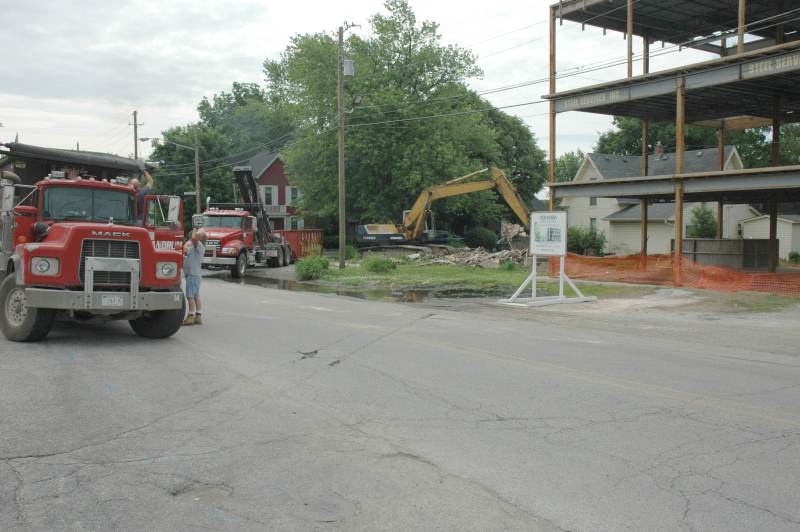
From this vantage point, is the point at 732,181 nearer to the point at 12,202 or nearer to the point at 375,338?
the point at 375,338

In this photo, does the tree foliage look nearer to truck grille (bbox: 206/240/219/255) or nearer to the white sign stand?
truck grille (bbox: 206/240/219/255)

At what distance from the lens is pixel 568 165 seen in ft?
334

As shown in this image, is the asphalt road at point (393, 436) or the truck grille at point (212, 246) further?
the truck grille at point (212, 246)

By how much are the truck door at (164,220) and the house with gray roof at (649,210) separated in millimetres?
38344

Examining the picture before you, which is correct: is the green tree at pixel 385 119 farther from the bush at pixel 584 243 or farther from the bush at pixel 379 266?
the bush at pixel 379 266

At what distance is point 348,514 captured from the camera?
4508 mm

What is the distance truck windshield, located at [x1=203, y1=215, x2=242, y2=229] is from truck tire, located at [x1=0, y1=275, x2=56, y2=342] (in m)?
19.9

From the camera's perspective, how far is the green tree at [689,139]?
217 feet

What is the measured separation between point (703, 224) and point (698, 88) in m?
24.8

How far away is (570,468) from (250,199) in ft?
97.5

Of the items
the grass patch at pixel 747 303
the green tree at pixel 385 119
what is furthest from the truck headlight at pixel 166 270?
the green tree at pixel 385 119

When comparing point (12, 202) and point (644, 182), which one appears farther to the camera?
point (644, 182)

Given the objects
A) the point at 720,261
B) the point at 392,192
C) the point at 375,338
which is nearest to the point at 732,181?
the point at 720,261

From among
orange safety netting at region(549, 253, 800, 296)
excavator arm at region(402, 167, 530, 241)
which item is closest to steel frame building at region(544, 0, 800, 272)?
orange safety netting at region(549, 253, 800, 296)
